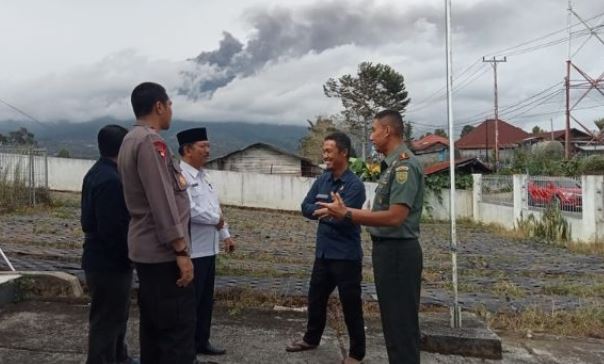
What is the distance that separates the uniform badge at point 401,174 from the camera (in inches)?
117

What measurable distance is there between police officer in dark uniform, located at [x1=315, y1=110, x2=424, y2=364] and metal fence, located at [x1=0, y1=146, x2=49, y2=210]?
545 inches

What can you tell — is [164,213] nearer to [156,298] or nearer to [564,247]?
[156,298]

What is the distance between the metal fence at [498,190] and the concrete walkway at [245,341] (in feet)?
43.8

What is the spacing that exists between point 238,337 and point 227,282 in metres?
1.58

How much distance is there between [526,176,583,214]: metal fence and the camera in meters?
12.8

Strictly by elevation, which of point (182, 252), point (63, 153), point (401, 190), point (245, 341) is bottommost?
point (245, 341)

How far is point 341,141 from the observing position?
12.7 feet

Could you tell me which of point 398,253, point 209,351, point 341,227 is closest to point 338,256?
point 341,227

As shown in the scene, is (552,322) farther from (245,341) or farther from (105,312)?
(105,312)

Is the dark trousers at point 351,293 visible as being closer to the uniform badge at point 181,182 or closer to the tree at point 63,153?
the uniform badge at point 181,182

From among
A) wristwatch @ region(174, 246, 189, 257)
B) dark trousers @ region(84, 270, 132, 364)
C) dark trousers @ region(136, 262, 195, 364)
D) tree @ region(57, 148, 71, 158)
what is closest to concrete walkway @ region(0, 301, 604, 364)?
dark trousers @ region(84, 270, 132, 364)

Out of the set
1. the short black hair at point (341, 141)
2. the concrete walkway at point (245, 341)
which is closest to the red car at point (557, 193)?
the concrete walkway at point (245, 341)

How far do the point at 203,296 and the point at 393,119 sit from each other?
1.90 metres

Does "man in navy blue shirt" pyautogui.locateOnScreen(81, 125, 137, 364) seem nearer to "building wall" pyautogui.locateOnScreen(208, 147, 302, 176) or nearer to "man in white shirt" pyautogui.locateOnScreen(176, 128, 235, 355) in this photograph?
"man in white shirt" pyautogui.locateOnScreen(176, 128, 235, 355)
